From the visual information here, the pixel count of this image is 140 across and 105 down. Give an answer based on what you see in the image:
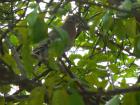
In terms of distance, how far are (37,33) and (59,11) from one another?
24 cm

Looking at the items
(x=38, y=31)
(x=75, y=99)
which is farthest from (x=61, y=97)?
(x=38, y=31)

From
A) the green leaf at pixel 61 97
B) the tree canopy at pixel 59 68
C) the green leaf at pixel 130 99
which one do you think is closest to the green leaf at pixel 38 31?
the tree canopy at pixel 59 68

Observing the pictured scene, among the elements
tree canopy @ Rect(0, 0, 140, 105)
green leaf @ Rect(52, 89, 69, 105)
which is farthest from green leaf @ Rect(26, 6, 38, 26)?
green leaf @ Rect(52, 89, 69, 105)

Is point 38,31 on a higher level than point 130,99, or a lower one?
higher

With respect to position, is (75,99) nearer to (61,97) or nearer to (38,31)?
(61,97)

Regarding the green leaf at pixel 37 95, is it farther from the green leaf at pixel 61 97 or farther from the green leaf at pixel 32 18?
the green leaf at pixel 32 18

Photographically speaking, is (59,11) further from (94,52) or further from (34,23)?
(94,52)

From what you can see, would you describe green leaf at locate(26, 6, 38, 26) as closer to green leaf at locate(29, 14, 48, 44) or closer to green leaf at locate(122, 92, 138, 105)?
green leaf at locate(29, 14, 48, 44)

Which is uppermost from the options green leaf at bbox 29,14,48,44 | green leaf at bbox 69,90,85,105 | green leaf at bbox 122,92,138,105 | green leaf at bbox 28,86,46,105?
green leaf at bbox 29,14,48,44

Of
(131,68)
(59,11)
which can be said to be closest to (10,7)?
(131,68)

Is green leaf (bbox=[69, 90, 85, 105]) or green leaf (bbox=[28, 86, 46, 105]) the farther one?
green leaf (bbox=[28, 86, 46, 105])

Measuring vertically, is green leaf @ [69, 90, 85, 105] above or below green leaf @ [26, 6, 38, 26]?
below

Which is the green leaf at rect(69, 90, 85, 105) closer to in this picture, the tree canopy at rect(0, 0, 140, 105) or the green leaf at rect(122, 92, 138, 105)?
the tree canopy at rect(0, 0, 140, 105)

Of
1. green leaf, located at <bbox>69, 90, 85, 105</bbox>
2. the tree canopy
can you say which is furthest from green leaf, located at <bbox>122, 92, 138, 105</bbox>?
green leaf, located at <bbox>69, 90, 85, 105</bbox>
